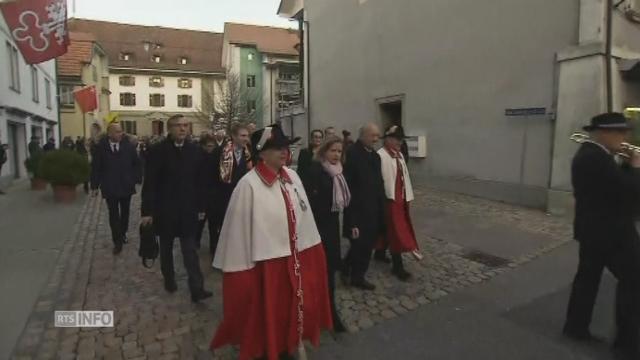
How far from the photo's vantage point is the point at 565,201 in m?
8.59

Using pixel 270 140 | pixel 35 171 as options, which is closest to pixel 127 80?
pixel 35 171

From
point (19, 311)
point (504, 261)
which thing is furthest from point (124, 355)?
point (504, 261)

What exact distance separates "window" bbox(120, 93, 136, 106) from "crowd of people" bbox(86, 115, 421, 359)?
162ft

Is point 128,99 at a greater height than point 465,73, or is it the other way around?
point 128,99

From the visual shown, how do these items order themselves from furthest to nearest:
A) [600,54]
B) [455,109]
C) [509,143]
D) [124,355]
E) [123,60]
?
1. [123,60]
2. [455,109]
3. [509,143]
4. [600,54]
5. [124,355]

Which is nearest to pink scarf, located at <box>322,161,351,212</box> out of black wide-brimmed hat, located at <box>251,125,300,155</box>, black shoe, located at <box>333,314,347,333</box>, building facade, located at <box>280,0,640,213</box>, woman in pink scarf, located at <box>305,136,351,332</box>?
woman in pink scarf, located at <box>305,136,351,332</box>

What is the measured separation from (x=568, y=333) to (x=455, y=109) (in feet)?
28.2

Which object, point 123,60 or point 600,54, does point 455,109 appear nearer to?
point 600,54

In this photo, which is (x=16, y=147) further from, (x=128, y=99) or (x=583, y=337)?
(x=128, y=99)

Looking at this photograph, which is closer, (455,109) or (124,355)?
(124,355)

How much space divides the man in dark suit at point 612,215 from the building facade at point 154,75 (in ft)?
157

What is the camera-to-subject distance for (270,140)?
3066 mm

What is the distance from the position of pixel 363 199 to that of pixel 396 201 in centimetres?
69

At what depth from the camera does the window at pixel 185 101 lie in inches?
2117
